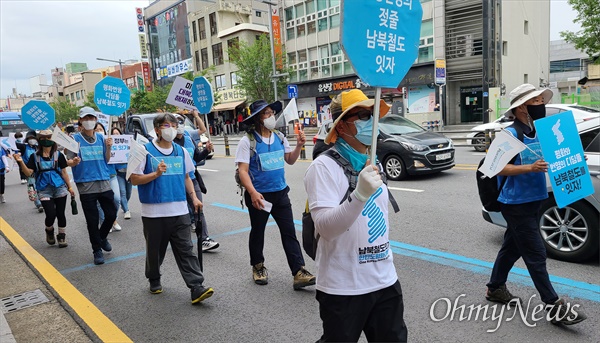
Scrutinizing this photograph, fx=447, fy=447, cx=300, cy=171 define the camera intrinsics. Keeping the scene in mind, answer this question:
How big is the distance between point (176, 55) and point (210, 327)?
54.4 meters

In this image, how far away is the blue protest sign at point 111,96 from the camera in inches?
241

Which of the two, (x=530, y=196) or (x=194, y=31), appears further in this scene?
(x=194, y=31)

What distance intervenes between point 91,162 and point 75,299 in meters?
1.87

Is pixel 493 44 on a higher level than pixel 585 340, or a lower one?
higher

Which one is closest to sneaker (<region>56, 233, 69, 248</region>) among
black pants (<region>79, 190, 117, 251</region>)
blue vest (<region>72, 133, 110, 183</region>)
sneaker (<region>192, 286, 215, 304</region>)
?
black pants (<region>79, 190, 117, 251</region>)

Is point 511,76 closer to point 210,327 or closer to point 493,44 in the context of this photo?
point 493,44

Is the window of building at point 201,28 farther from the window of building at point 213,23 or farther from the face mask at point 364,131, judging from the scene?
the face mask at point 364,131

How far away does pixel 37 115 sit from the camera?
6.53m

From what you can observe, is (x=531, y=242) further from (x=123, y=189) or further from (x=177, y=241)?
(x=123, y=189)

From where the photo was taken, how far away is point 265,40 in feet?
114

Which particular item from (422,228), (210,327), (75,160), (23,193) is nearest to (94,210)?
(75,160)

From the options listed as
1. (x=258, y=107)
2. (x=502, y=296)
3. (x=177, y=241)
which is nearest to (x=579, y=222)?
(x=502, y=296)

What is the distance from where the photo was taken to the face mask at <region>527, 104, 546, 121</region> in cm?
349

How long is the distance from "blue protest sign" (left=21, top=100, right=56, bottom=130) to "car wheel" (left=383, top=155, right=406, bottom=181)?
6979 mm
